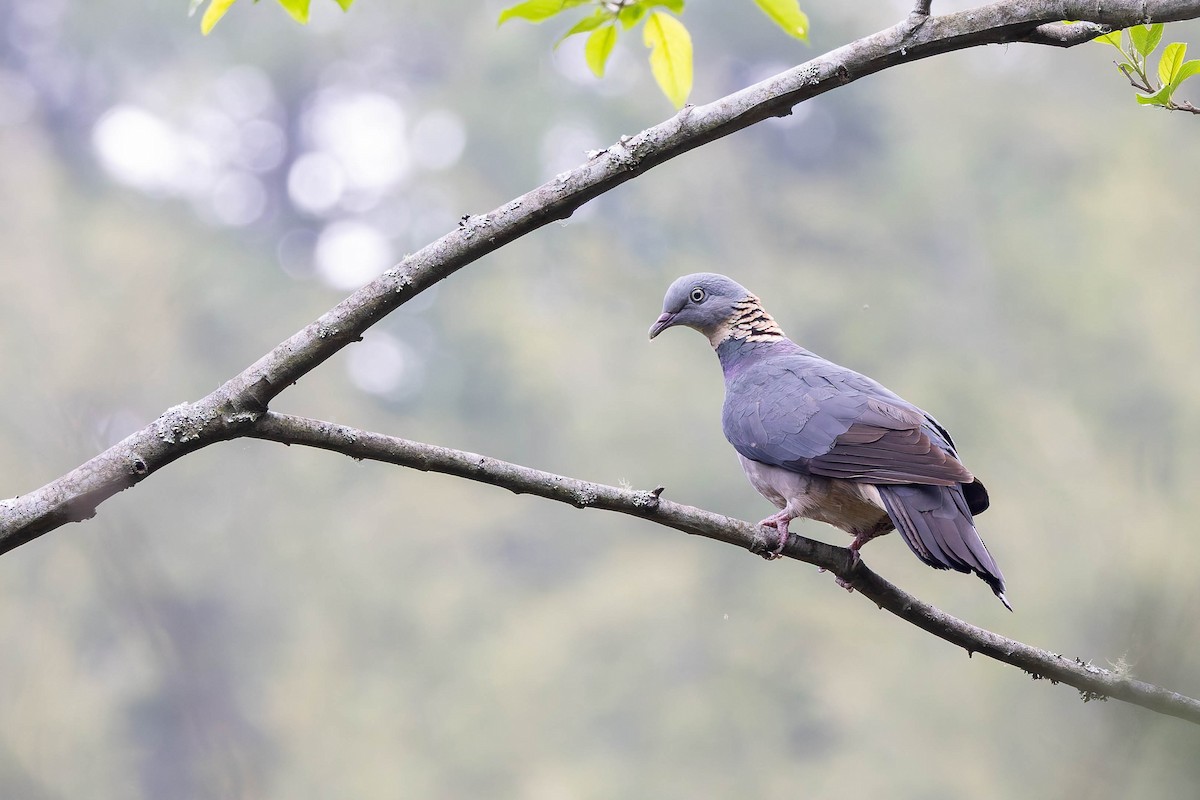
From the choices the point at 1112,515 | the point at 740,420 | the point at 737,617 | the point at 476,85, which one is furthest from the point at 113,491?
the point at 476,85

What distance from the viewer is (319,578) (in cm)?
1023

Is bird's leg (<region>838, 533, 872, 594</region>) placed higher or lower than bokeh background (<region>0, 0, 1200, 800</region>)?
lower

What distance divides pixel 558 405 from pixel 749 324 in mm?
8011

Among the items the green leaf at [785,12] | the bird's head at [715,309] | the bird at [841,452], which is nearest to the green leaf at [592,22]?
the green leaf at [785,12]

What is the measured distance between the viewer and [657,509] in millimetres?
1816

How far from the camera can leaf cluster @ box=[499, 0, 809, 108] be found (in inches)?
42.9

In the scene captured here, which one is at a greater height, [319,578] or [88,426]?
[319,578]

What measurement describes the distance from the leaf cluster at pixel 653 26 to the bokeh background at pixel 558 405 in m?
6.63

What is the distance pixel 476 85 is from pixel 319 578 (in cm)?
609

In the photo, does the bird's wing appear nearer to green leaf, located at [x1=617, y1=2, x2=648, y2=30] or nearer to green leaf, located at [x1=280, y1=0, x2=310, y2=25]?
green leaf, located at [x1=617, y1=2, x2=648, y2=30]

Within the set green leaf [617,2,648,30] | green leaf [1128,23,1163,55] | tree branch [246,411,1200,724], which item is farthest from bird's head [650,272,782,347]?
green leaf [617,2,648,30]

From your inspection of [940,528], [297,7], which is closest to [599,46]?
[297,7]

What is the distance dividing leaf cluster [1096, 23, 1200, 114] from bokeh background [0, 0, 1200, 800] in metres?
6.16

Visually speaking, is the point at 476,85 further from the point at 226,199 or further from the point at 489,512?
the point at 489,512
